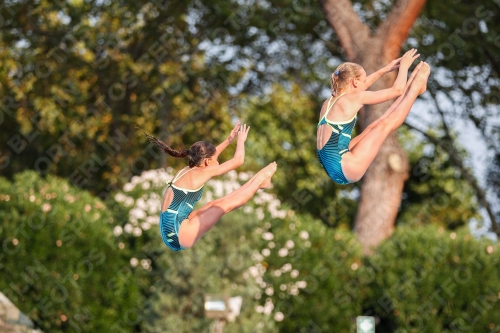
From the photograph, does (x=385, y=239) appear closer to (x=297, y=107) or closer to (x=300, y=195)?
(x=300, y=195)

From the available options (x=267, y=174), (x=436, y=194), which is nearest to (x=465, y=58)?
(x=436, y=194)

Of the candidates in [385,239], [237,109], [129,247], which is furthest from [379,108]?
[237,109]

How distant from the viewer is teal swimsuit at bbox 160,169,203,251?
6578 mm

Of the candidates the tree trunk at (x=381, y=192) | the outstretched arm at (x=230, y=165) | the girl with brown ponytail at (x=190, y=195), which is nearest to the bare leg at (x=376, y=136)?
the girl with brown ponytail at (x=190, y=195)

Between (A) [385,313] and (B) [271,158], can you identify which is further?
(B) [271,158]

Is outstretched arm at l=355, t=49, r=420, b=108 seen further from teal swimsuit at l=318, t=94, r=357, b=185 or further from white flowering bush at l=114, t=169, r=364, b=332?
white flowering bush at l=114, t=169, r=364, b=332

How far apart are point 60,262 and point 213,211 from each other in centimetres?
850

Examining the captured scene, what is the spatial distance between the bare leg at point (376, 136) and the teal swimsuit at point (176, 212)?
1.15 metres

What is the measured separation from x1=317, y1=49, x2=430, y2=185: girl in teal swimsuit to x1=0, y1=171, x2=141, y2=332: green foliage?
9164 mm

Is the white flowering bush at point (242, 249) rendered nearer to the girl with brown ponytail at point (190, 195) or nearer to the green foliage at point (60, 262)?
the green foliage at point (60, 262)

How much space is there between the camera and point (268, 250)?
1589cm

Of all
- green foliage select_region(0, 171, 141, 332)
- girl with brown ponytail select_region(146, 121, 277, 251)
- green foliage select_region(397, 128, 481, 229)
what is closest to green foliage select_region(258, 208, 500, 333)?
green foliage select_region(0, 171, 141, 332)

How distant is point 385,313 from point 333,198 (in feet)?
27.9

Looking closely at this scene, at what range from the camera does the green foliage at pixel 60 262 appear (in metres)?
14.4
